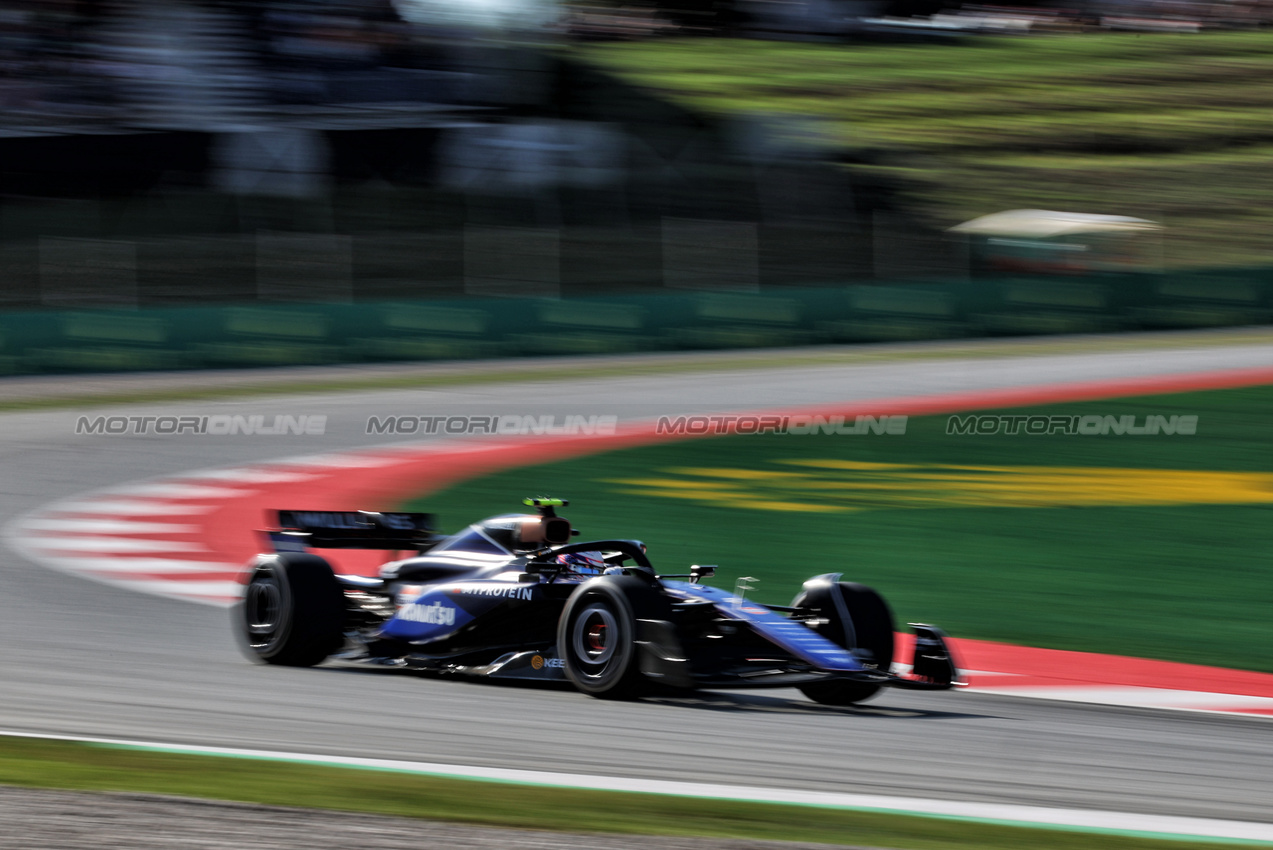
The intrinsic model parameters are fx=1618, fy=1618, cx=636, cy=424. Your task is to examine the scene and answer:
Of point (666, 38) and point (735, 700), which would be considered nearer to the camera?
point (735, 700)

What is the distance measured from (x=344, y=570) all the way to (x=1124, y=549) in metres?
4.82

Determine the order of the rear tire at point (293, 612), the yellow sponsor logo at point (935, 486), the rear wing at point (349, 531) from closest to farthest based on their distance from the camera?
1. the rear tire at point (293, 612)
2. the rear wing at point (349, 531)
3. the yellow sponsor logo at point (935, 486)

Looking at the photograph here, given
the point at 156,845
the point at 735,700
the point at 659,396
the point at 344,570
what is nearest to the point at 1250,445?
the point at 659,396

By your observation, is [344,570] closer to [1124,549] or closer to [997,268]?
[1124,549]

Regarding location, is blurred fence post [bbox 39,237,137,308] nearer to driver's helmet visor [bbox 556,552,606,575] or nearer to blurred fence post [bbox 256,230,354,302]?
blurred fence post [bbox 256,230,354,302]

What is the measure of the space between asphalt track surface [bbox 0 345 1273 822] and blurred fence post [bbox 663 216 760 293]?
1220 centimetres

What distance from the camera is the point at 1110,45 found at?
33.0 m

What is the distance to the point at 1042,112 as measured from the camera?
99.9ft

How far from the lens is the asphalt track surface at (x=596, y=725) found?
4.88m

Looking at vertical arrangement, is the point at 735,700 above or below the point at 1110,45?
below

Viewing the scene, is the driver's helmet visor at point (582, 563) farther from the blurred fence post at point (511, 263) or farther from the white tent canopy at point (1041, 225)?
the white tent canopy at point (1041, 225)

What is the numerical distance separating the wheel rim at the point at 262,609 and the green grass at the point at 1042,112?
18.3 metres

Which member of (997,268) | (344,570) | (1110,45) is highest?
(1110,45)

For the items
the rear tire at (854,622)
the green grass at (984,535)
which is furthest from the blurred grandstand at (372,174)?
the rear tire at (854,622)
